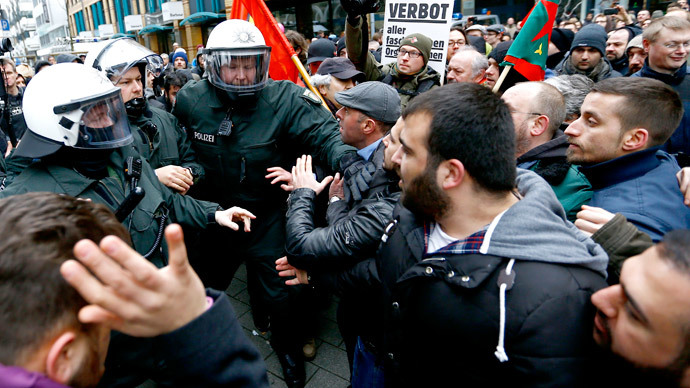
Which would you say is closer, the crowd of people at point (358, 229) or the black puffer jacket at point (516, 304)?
the crowd of people at point (358, 229)

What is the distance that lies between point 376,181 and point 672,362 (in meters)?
1.28

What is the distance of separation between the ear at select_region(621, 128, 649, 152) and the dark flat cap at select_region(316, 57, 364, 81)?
8.27 feet

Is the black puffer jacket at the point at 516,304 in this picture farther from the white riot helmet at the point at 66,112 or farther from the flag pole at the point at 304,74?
the flag pole at the point at 304,74

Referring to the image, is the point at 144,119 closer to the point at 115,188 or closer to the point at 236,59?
the point at 236,59

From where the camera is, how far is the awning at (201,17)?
71.7 feet

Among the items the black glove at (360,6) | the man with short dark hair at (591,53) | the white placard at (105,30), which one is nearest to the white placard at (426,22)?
the black glove at (360,6)

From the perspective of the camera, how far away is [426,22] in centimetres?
464

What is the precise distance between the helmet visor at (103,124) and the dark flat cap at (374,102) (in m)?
1.13

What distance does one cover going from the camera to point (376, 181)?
1.99 meters

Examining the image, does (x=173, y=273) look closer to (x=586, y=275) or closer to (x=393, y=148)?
(x=586, y=275)

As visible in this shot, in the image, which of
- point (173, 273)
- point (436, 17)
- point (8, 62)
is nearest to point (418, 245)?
point (173, 273)

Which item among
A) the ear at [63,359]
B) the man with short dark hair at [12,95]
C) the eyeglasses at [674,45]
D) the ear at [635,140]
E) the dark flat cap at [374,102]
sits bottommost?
the man with short dark hair at [12,95]

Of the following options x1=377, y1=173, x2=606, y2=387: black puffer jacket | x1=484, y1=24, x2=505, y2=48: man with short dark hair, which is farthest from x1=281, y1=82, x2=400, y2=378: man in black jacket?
x1=484, y1=24, x2=505, y2=48: man with short dark hair

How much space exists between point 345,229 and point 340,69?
2.56 m
